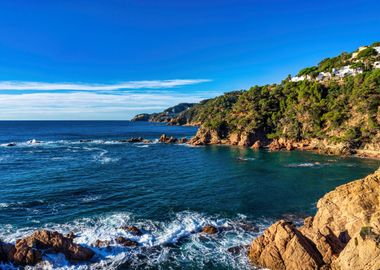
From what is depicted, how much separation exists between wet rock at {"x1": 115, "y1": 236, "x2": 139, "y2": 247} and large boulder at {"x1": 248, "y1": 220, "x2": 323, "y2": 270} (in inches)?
429

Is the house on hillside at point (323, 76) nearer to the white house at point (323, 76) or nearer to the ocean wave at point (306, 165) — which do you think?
the white house at point (323, 76)

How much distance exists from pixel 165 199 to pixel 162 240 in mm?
12525

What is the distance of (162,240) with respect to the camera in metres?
28.2

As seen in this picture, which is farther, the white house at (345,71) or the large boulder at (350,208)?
the white house at (345,71)

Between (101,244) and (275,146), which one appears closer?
(101,244)

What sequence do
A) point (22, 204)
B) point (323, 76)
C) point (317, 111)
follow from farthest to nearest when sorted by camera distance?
point (323, 76) → point (317, 111) → point (22, 204)

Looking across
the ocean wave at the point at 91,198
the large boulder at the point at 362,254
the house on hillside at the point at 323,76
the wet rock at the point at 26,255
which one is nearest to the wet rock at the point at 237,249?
the large boulder at the point at 362,254

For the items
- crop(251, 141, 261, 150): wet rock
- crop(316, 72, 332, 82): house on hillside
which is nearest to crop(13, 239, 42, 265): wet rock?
crop(251, 141, 261, 150): wet rock

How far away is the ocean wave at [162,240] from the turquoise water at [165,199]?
0.09 metres

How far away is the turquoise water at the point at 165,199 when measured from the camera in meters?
26.6

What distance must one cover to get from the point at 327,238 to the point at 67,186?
1564 inches

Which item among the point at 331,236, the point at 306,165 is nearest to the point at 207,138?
the point at 306,165

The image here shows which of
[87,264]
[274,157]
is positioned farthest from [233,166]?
[87,264]

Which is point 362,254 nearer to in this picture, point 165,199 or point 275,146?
point 165,199
